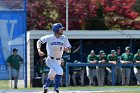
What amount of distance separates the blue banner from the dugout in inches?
50.8

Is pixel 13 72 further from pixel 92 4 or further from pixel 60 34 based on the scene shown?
pixel 92 4

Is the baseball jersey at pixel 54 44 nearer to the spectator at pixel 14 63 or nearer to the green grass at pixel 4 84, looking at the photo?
the spectator at pixel 14 63

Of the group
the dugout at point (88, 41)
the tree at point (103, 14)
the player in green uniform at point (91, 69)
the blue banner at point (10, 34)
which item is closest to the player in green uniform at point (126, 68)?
the player in green uniform at point (91, 69)

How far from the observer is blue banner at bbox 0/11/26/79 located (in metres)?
24.6

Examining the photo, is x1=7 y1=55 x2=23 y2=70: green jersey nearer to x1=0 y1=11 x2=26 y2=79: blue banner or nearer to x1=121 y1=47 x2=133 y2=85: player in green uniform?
x1=0 y1=11 x2=26 y2=79: blue banner

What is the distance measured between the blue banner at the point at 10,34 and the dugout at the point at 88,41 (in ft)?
4.24

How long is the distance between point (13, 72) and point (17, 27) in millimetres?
1875

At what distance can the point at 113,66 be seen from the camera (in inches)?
996

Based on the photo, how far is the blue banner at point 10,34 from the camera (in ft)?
80.8

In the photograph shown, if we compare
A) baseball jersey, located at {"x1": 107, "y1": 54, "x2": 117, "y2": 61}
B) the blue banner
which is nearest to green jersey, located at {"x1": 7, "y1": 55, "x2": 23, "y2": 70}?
the blue banner

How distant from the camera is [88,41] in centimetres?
2848

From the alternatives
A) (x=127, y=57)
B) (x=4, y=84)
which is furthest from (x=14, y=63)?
(x=127, y=57)

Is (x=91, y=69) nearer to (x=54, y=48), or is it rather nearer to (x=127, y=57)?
(x=127, y=57)

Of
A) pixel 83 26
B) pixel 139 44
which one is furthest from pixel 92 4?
pixel 139 44
